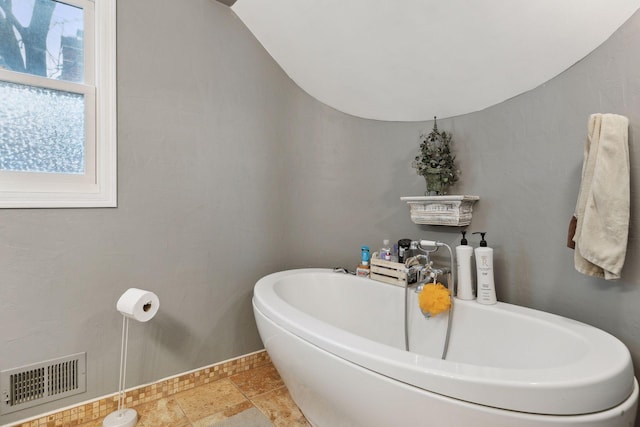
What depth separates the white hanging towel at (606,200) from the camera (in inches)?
44.3

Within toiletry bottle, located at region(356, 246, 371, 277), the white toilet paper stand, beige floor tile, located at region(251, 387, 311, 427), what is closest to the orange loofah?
toiletry bottle, located at region(356, 246, 371, 277)

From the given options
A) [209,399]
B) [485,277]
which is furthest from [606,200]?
[209,399]

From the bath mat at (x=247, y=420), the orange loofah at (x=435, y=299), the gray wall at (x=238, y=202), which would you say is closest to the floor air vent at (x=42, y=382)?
the gray wall at (x=238, y=202)

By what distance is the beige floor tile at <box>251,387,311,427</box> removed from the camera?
1514 millimetres

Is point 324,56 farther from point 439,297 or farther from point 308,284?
point 439,297

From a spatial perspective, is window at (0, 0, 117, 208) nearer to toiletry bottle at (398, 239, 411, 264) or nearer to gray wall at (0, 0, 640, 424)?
gray wall at (0, 0, 640, 424)

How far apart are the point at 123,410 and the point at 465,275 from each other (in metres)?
1.81

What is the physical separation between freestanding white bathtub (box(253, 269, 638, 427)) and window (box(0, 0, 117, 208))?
1050 millimetres

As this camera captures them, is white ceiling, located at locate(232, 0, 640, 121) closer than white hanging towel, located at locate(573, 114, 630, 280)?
No

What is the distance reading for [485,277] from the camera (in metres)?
1.50

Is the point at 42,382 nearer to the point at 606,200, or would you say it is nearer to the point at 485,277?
the point at 485,277

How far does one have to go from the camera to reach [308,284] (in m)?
1.99

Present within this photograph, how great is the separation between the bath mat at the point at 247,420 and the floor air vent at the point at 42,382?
69 cm

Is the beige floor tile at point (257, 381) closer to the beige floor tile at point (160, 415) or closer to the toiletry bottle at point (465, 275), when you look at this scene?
the beige floor tile at point (160, 415)
